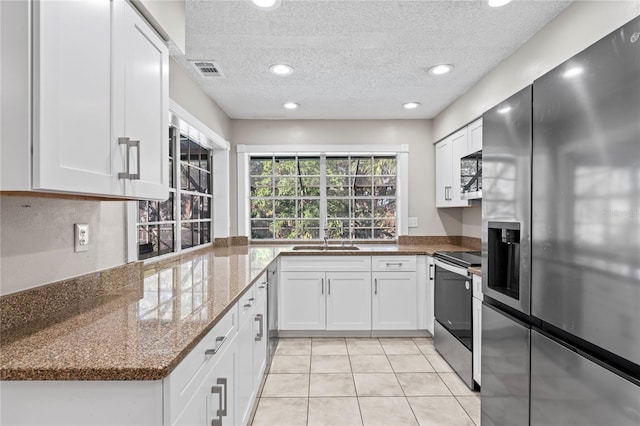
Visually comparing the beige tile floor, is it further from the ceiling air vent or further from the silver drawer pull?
the ceiling air vent

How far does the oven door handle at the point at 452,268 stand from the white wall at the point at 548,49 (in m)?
1.29

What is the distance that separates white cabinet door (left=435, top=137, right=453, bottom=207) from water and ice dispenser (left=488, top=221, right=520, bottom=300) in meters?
2.09

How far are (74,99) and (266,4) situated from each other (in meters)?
1.23

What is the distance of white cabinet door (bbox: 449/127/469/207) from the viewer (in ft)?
10.9

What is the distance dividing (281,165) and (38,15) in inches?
137

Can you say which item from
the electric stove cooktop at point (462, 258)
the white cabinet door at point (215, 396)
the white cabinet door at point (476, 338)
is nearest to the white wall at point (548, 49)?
the electric stove cooktop at point (462, 258)

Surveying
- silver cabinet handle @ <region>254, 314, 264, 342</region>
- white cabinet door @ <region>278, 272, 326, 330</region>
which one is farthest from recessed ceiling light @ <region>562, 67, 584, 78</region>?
white cabinet door @ <region>278, 272, 326, 330</region>

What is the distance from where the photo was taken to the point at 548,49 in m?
2.12


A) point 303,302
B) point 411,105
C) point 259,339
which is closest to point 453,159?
point 411,105

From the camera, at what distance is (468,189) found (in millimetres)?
3260

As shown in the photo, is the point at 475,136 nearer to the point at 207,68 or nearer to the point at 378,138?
the point at 378,138

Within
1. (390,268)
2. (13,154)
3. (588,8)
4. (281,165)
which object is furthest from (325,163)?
(13,154)

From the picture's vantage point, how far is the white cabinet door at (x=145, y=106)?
1.30m

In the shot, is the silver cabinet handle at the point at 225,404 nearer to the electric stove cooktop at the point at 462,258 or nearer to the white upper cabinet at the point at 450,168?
the electric stove cooktop at the point at 462,258
